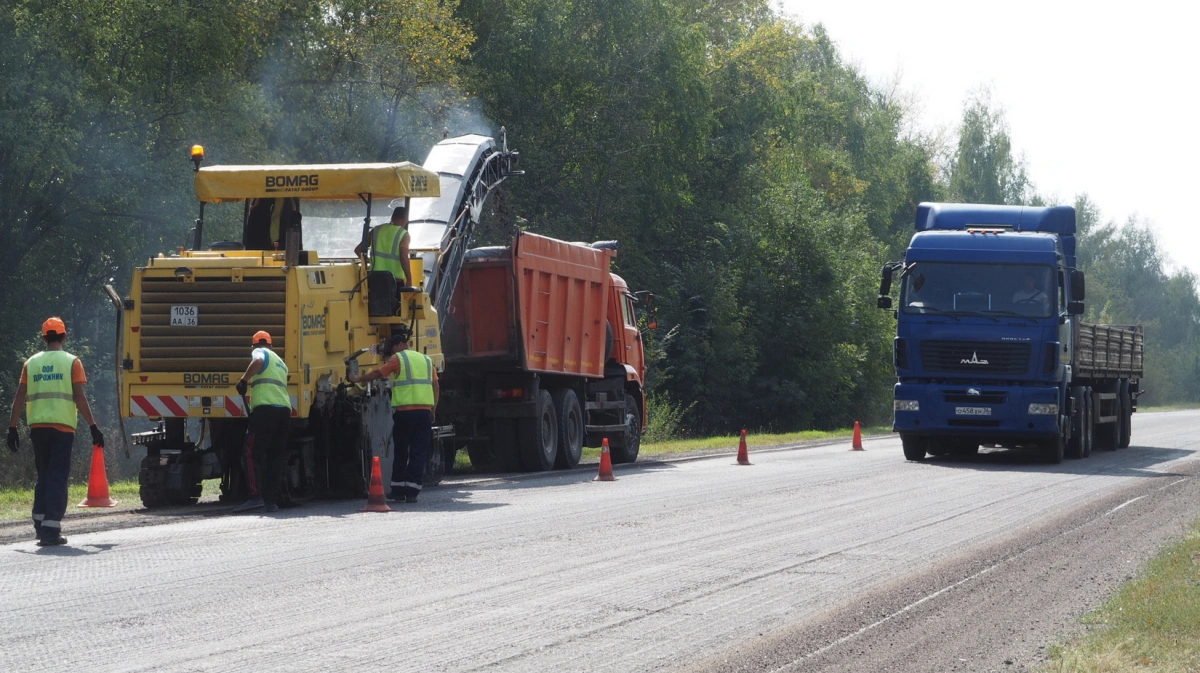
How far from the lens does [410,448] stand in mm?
14969

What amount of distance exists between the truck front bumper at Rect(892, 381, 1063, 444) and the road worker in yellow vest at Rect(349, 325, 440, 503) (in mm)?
8997

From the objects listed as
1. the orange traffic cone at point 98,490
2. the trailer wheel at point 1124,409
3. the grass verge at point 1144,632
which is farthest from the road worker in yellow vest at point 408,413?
the trailer wheel at point 1124,409

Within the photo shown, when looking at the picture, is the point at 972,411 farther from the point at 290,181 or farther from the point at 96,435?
the point at 96,435

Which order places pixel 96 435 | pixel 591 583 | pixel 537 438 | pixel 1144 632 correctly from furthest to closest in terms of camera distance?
pixel 537 438, pixel 96 435, pixel 591 583, pixel 1144 632

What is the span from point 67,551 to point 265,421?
3.08 m

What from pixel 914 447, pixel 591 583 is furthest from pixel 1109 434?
pixel 591 583

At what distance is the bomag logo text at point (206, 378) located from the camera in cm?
1415

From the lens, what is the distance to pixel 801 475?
19078 millimetres

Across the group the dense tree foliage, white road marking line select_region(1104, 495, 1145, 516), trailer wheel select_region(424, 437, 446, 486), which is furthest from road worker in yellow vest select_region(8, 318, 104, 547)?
white road marking line select_region(1104, 495, 1145, 516)

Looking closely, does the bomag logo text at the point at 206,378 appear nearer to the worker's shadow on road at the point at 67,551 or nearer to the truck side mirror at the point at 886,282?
the worker's shadow on road at the point at 67,551

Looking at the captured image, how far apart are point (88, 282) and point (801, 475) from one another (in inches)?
664

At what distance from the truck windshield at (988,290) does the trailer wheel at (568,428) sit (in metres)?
5.29

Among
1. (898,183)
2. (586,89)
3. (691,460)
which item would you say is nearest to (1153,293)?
(898,183)

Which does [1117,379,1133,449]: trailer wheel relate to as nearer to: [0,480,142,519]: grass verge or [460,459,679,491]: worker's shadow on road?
[460,459,679,491]: worker's shadow on road
